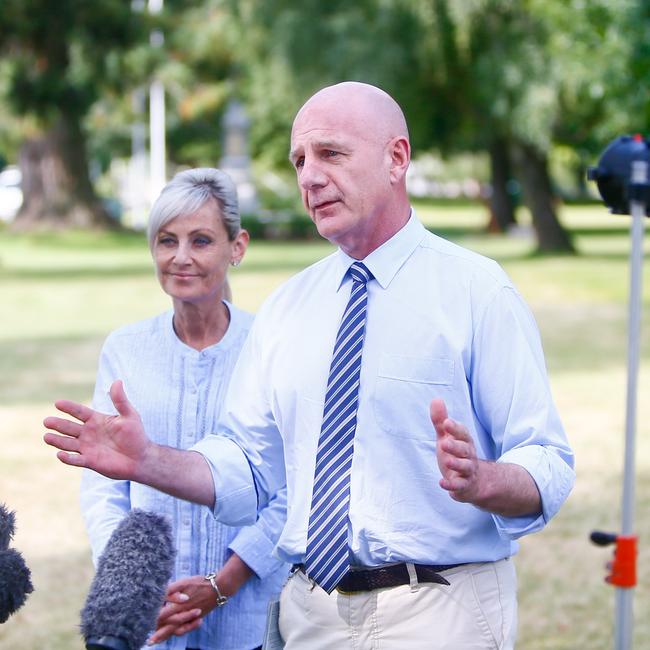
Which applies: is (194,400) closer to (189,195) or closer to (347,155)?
(189,195)

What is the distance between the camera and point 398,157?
10.4 feet

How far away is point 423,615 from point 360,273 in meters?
0.84

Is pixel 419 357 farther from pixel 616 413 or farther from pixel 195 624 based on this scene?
pixel 616 413

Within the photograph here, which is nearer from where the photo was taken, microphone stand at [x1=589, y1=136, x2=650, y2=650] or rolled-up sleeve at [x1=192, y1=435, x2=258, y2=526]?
rolled-up sleeve at [x1=192, y1=435, x2=258, y2=526]

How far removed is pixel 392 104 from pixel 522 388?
78cm

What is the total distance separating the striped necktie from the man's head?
0.28m

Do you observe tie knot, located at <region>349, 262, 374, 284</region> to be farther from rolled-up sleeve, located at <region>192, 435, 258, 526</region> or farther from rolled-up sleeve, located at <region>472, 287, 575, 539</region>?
rolled-up sleeve, located at <region>192, 435, 258, 526</region>

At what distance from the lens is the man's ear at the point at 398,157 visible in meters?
3.14

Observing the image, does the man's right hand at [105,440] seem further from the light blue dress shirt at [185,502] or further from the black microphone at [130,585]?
the light blue dress shirt at [185,502]

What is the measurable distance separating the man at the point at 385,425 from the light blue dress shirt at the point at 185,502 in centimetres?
64

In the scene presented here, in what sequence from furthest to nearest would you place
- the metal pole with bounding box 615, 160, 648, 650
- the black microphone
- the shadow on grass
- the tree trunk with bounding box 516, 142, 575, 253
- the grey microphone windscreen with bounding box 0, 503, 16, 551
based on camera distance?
1. the tree trunk with bounding box 516, 142, 575, 253
2. the shadow on grass
3. the metal pole with bounding box 615, 160, 648, 650
4. the grey microphone windscreen with bounding box 0, 503, 16, 551
5. the black microphone

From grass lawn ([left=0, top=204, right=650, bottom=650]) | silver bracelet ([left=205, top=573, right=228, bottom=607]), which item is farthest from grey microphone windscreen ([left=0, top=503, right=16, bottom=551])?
grass lawn ([left=0, top=204, right=650, bottom=650])

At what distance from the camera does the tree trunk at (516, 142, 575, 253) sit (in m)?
33.1

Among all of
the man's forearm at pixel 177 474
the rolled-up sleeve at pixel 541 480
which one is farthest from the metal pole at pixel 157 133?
the rolled-up sleeve at pixel 541 480
